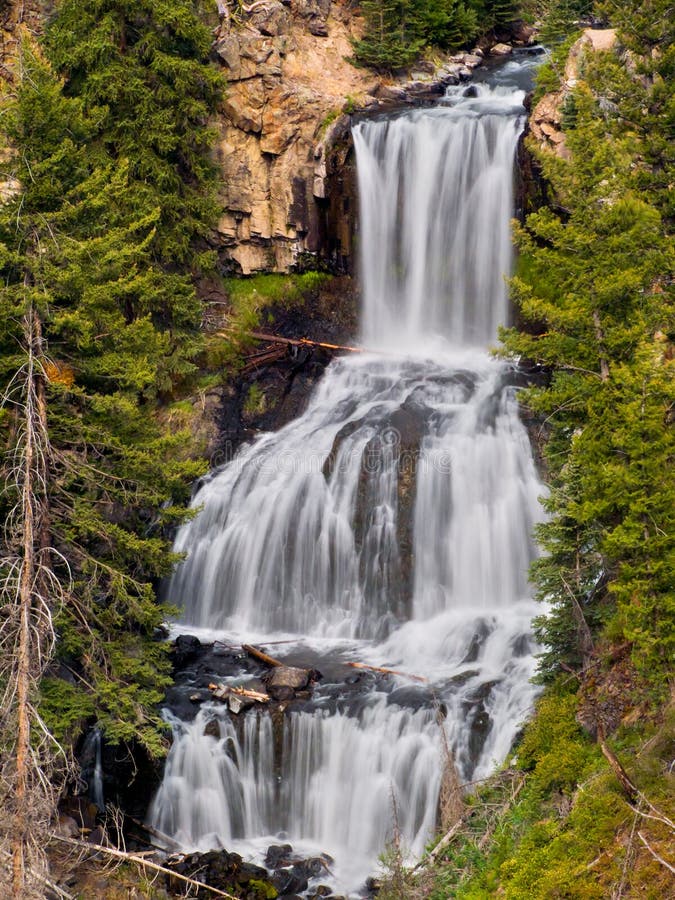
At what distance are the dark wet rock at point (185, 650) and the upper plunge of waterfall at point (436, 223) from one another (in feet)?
38.5

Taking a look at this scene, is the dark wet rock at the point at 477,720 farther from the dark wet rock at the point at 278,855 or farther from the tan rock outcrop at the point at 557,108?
the tan rock outcrop at the point at 557,108

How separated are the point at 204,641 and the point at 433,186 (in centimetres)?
1467

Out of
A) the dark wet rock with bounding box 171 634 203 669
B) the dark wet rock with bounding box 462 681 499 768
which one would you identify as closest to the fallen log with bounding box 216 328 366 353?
the dark wet rock with bounding box 171 634 203 669

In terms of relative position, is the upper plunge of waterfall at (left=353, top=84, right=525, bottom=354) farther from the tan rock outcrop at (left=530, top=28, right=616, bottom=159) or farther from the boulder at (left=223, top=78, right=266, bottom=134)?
the boulder at (left=223, top=78, right=266, bottom=134)

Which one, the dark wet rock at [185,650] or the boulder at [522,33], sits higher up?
the boulder at [522,33]

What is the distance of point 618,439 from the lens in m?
12.0

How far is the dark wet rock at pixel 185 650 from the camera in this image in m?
19.0

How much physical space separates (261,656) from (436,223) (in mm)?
14367

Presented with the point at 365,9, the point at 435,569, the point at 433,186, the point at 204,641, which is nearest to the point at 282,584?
the point at 204,641

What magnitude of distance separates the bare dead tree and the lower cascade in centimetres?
422

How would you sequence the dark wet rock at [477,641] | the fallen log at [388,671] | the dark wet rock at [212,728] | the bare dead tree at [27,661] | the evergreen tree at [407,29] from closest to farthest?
the bare dead tree at [27,661] < the dark wet rock at [212,728] < the fallen log at [388,671] < the dark wet rock at [477,641] < the evergreen tree at [407,29]

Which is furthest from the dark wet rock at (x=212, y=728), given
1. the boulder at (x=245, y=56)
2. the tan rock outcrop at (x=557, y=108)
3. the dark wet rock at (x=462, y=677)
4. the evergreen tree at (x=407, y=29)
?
the evergreen tree at (x=407, y=29)

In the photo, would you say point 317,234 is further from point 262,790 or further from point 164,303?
point 262,790

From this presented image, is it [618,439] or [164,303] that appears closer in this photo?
[618,439]
